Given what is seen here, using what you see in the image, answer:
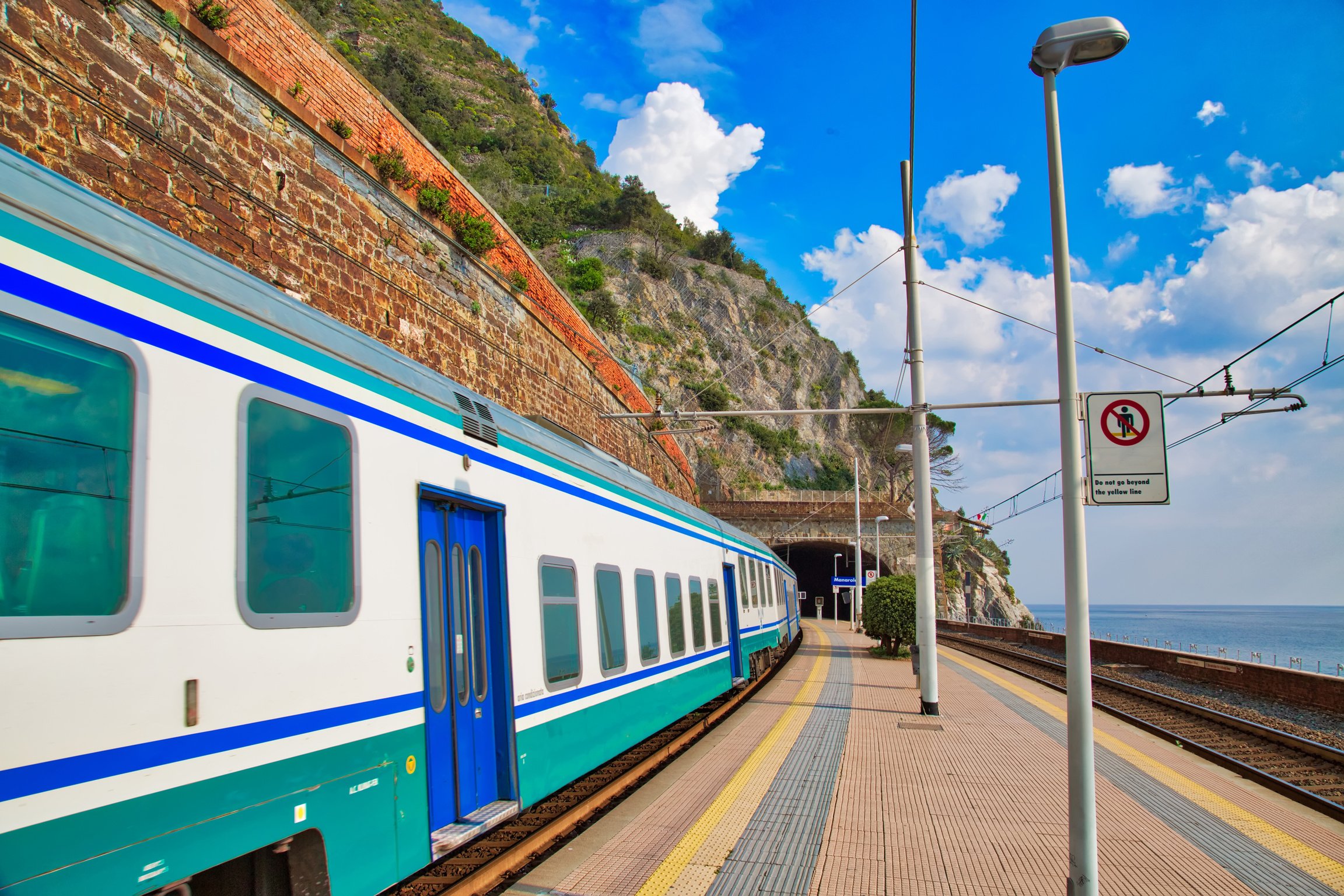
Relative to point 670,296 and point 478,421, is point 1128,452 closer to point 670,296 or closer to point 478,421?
point 478,421

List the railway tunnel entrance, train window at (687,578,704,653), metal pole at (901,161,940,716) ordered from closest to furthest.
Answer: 1. train window at (687,578,704,653)
2. metal pole at (901,161,940,716)
3. the railway tunnel entrance

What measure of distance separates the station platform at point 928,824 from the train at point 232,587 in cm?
115

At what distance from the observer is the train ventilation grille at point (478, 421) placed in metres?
5.48

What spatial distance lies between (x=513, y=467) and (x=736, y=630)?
350 inches

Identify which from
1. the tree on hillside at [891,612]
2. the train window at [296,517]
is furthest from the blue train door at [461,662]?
the tree on hillside at [891,612]

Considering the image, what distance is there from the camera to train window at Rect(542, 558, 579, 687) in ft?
20.4

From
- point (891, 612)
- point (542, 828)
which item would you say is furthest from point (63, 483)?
point (891, 612)

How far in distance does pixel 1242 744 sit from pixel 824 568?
6017 centimetres

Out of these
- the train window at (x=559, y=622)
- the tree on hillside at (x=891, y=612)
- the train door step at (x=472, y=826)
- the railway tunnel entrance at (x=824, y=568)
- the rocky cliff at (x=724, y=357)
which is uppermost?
the rocky cliff at (x=724, y=357)

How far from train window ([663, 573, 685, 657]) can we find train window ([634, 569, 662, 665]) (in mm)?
487

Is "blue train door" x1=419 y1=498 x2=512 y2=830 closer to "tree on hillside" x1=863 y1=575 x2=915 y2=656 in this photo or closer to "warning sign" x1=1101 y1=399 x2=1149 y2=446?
"warning sign" x1=1101 y1=399 x2=1149 y2=446

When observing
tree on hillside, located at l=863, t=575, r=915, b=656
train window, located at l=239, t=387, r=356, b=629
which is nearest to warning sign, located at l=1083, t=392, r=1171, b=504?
train window, located at l=239, t=387, r=356, b=629

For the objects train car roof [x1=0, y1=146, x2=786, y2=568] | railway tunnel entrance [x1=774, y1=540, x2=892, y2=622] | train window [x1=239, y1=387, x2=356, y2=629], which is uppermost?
train car roof [x1=0, y1=146, x2=786, y2=568]

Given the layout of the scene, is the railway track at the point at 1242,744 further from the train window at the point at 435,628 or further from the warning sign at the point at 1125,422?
the train window at the point at 435,628
